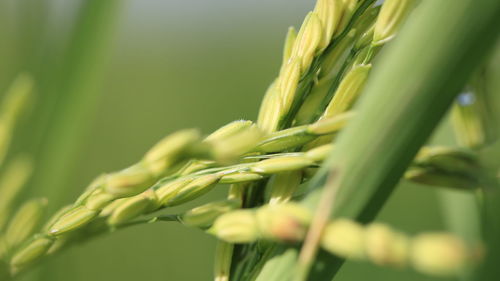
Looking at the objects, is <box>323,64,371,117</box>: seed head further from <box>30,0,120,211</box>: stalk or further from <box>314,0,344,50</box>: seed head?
<box>30,0,120,211</box>: stalk

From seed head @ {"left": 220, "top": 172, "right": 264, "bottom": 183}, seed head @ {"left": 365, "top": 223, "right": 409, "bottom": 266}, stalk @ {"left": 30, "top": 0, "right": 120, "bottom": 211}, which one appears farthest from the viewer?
stalk @ {"left": 30, "top": 0, "right": 120, "bottom": 211}

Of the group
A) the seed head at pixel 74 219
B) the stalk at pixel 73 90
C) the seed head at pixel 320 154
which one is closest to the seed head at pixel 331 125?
the seed head at pixel 320 154

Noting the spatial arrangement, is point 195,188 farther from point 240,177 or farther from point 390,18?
point 390,18

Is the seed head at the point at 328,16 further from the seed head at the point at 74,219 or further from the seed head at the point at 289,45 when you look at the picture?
the seed head at the point at 74,219

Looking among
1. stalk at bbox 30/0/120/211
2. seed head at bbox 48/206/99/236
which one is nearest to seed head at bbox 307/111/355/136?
seed head at bbox 48/206/99/236

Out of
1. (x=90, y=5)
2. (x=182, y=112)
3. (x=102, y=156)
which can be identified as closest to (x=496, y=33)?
(x=90, y=5)

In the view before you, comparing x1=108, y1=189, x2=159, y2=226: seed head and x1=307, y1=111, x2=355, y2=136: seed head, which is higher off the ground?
x1=307, y1=111, x2=355, y2=136: seed head

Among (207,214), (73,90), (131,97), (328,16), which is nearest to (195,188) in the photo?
(207,214)
